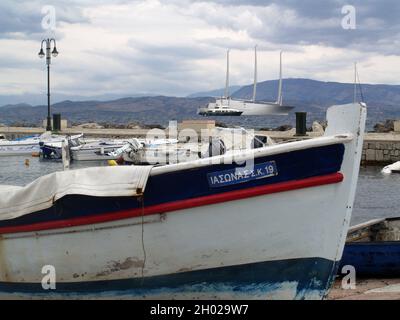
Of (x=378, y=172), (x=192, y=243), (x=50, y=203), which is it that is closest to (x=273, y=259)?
(x=192, y=243)

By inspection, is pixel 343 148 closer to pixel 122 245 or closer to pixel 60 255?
pixel 122 245

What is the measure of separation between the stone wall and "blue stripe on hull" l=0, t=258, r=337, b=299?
104ft

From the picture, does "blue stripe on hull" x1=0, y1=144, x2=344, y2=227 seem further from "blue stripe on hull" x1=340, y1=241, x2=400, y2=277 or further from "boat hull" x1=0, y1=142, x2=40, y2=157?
"boat hull" x1=0, y1=142, x2=40, y2=157

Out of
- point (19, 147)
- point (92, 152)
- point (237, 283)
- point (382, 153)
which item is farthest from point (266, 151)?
point (19, 147)

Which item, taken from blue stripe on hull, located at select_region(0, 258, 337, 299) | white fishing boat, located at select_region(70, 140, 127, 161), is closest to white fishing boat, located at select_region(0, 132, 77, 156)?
white fishing boat, located at select_region(70, 140, 127, 161)

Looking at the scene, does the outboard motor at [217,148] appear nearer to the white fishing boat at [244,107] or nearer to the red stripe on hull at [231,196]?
the red stripe on hull at [231,196]

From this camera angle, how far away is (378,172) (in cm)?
3422

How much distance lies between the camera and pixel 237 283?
7.20 meters

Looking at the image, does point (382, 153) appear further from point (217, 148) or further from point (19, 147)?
point (217, 148)

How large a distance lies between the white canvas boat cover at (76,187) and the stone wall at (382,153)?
32.5 metres

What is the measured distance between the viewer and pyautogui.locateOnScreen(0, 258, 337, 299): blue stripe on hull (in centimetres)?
713
